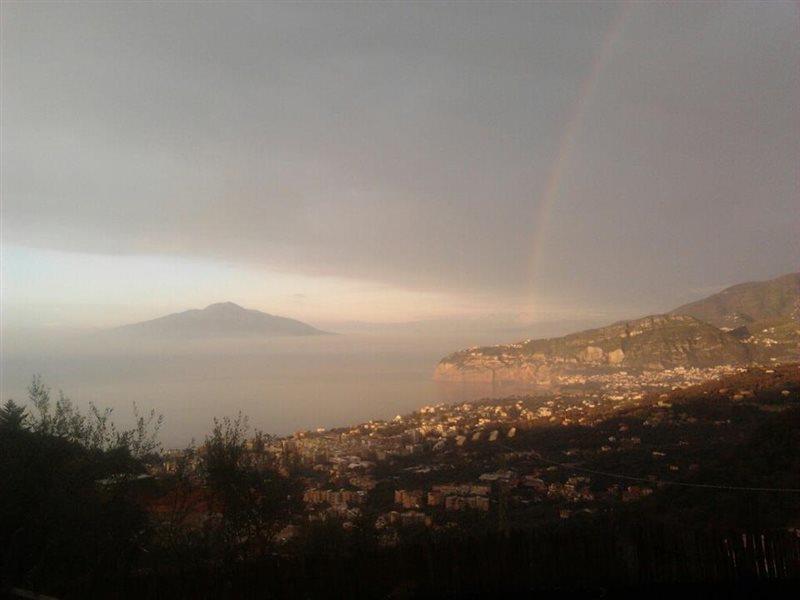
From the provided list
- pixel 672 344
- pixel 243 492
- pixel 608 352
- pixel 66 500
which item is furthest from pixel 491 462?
pixel 608 352

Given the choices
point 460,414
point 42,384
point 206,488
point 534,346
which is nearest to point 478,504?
point 206,488

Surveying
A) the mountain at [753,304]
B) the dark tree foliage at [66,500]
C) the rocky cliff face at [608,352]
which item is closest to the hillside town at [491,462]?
the dark tree foliage at [66,500]

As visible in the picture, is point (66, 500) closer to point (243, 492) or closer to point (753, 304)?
point (243, 492)

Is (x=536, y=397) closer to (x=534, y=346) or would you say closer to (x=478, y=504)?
(x=534, y=346)

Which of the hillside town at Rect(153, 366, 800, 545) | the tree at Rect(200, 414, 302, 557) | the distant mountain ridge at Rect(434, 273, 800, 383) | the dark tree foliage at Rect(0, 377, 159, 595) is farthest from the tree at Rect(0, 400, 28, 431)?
the distant mountain ridge at Rect(434, 273, 800, 383)

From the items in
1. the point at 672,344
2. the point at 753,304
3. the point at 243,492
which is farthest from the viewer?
the point at 753,304

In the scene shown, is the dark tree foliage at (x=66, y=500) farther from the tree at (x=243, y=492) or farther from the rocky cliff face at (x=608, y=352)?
the rocky cliff face at (x=608, y=352)
